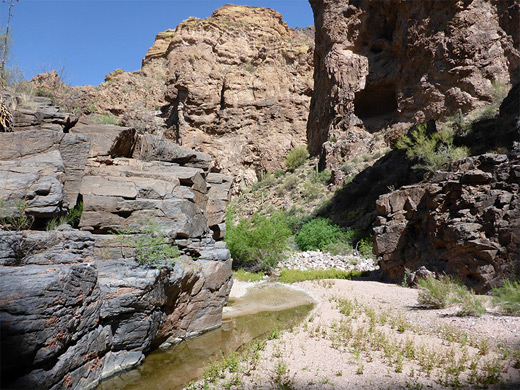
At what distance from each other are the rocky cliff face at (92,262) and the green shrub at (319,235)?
34.9 ft

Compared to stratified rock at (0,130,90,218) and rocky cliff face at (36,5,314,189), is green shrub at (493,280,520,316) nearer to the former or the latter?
stratified rock at (0,130,90,218)

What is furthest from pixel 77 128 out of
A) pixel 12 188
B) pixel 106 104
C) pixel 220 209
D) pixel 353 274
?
pixel 106 104

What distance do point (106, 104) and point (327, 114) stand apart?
25.1 metres

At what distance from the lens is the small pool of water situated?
4.51m

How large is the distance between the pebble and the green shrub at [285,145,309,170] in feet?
47.4

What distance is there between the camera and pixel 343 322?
6484 millimetres

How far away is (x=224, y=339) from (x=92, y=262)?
3.08m

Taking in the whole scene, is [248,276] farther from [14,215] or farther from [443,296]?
[14,215]

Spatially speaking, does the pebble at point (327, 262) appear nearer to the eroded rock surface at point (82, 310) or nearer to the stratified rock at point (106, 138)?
the eroded rock surface at point (82, 310)

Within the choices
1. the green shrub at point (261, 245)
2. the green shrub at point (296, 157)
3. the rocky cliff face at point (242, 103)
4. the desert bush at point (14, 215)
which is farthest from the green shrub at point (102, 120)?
the green shrub at point (296, 157)

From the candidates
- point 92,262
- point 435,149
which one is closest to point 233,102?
point 435,149

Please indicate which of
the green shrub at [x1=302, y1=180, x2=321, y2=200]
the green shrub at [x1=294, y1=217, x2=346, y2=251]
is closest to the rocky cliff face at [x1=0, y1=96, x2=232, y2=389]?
the green shrub at [x1=294, y1=217, x2=346, y2=251]

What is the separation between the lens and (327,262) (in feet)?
50.2

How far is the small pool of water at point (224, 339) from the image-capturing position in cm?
451
